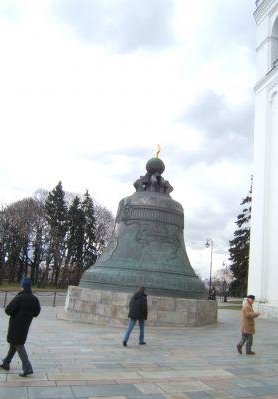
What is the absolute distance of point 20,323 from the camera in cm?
705

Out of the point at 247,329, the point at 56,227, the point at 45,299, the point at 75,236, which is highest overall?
the point at 56,227

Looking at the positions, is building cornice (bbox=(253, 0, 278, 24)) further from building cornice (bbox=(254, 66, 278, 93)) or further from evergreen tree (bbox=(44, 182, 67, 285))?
evergreen tree (bbox=(44, 182, 67, 285))

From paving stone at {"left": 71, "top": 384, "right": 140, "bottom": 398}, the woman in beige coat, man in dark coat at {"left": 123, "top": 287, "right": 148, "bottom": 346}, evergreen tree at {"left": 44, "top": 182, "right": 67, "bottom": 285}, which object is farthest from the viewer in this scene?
evergreen tree at {"left": 44, "top": 182, "right": 67, "bottom": 285}

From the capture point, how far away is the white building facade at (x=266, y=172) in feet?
79.7

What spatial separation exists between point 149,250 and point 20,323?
7.60 meters

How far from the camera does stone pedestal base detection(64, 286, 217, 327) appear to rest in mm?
13047

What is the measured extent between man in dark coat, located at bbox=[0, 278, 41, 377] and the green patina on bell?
6.38m

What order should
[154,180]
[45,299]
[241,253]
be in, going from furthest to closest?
[241,253] → [45,299] → [154,180]

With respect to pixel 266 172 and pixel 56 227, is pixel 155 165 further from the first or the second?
pixel 56 227

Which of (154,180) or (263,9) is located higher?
(263,9)

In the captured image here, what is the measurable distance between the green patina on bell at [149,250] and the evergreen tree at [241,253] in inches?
1168

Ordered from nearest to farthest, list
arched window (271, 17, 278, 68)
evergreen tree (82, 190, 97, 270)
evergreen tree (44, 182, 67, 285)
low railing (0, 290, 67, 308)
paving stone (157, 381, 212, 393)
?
paving stone (157, 381, 212, 393), low railing (0, 290, 67, 308), arched window (271, 17, 278, 68), evergreen tree (44, 182, 67, 285), evergreen tree (82, 190, 97, 270)

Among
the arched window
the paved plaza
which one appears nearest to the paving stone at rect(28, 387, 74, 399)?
the paved plaza

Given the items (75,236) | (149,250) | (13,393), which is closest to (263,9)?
(149,250)
